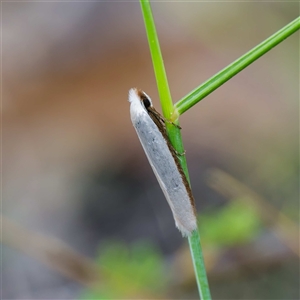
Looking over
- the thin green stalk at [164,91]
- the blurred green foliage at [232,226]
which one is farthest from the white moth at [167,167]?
the blurred green foliage at [232,226]

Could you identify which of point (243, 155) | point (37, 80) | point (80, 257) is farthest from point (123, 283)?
point (37, 80)

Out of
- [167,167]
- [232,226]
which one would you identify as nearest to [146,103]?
[167,167]

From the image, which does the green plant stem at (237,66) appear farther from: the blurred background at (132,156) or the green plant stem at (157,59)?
the blurred background at (132,156)

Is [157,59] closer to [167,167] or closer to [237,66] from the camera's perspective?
[237,66]

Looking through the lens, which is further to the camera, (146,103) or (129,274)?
(129,274)

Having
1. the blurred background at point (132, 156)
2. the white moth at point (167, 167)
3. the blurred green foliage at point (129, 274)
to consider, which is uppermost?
the blurred background at point (132, 156)

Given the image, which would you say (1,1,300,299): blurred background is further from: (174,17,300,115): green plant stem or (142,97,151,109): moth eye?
(174,17,300,115): green plant stem

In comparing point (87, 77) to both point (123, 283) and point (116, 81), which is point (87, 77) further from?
point (123, 283)
